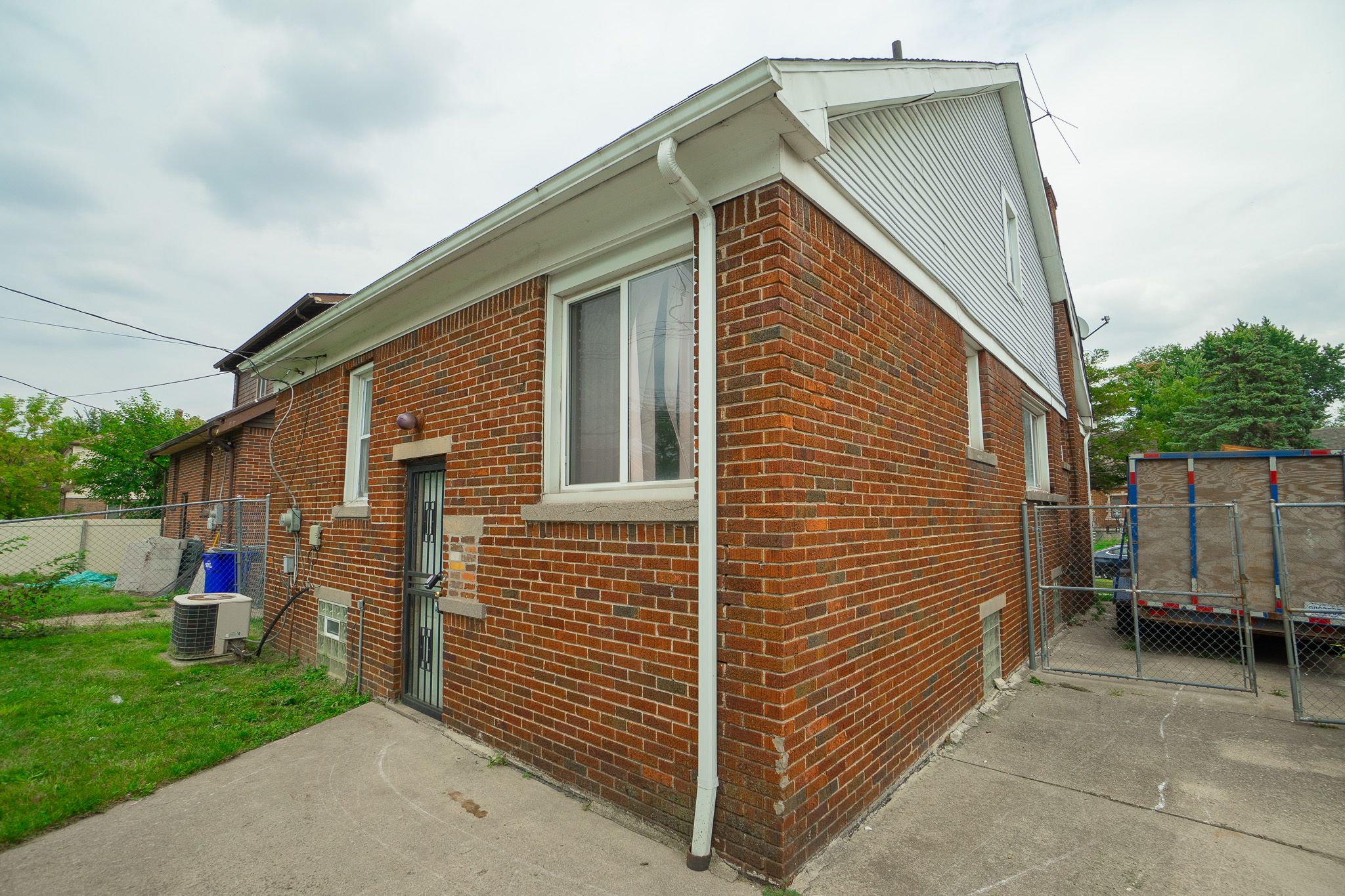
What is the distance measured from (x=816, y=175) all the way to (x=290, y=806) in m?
4.92

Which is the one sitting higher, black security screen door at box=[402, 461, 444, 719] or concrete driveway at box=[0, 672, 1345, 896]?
black security screen door at box=[402, 461, 444, 719]

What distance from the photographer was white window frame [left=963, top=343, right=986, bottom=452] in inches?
270

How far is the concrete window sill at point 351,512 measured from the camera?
6.34 meters

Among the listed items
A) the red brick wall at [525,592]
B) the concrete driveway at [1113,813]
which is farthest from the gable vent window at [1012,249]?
the red brick wall at [525,592]

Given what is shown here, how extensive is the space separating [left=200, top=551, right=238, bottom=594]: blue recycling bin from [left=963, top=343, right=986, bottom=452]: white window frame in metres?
11.9

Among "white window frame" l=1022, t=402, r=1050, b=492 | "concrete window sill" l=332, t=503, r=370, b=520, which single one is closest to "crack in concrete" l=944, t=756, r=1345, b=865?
"concrete window sill" l=332, t=503, r=370, b=520

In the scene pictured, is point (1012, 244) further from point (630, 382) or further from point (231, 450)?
point (231, 450)

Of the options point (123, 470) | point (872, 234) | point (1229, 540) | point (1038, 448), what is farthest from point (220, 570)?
point (123, 470)

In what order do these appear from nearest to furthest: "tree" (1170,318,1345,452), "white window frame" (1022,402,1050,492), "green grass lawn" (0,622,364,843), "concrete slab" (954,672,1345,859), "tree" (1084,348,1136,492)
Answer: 1. "concrete slab" (954,672,1345,859)
2. "green grass lawn" (0,622,364,843)
3. "white window frame" (1022,402,1050,492)
4. "tree" (1084,348,1136,492)
5. "tree" (1170,318,1345,452)

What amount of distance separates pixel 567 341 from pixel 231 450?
42.2 feet

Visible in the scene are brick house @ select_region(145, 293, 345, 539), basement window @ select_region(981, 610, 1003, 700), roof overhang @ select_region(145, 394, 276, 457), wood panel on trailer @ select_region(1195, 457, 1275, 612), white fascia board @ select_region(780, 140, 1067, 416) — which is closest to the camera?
white fascia board @ select_region(780, 140, 1067, 416)

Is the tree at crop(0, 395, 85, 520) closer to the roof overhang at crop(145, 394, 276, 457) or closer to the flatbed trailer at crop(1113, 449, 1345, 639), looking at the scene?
the roof overhang at crop(145, 394, 276, 457)

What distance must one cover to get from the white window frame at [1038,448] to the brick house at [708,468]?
309 centimetres

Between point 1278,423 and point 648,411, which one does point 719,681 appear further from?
point 1278,423
